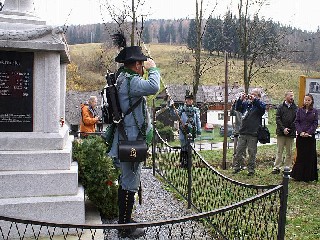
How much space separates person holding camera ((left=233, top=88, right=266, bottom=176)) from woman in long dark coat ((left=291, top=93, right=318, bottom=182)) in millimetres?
826

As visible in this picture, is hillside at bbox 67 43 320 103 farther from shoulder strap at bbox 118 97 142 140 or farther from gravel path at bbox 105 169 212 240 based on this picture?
shoulder strap at bbox 118 97 142 140

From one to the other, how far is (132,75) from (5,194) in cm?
201

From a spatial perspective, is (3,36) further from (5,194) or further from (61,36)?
(5,194)

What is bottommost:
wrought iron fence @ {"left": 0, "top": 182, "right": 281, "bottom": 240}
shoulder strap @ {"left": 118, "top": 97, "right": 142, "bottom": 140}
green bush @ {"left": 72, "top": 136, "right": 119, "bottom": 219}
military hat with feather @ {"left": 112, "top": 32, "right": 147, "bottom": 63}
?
wrought iron fence @ {"left": 0, "top": 182, "right": 281, "bottom": 240}

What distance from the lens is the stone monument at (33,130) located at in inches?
189

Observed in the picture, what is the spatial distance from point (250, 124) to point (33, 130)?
534 cm

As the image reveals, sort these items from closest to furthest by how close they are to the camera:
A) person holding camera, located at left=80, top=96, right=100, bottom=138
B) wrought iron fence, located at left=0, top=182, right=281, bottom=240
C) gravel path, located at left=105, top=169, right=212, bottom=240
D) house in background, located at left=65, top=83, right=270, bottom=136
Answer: wrought iron fence, located at left=0, top=182, right=281, bottom=240, gravel path, located at left=105, top=169, right=212, bottom=240, person holding camera, located at left=80, top=96, right=100, bottom=138, house in background, located at left=65, top=83, right=270, bottom=136

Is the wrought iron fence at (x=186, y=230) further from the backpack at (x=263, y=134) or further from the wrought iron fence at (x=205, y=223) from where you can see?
the backpack at (x=263, y=134)

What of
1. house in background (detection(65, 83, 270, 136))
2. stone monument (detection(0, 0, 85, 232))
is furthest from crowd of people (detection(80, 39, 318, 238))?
house in background (detection(65, 83, 270, 136))

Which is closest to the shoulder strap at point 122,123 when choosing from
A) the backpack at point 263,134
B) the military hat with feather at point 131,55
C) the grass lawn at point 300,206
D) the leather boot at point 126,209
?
the military hat with feather at point 131,55

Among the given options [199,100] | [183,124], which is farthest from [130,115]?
[199,100]

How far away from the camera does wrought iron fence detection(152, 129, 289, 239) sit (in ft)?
12.5

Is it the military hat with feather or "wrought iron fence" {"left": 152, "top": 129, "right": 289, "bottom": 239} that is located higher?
the military hat with feather

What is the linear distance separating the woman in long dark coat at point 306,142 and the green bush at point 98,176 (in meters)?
4.54
